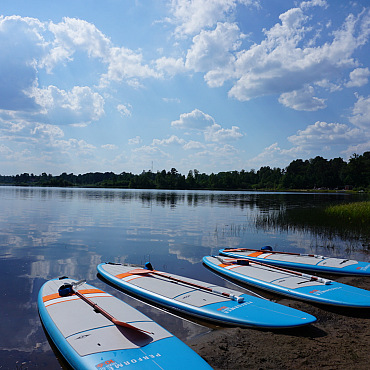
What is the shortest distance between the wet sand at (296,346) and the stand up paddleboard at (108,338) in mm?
756

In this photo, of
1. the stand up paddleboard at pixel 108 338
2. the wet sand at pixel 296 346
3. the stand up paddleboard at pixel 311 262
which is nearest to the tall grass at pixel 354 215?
the stand up paddleboard at pixel 311 262

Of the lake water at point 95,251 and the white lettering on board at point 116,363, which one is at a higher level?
the white lettering on board at point 116,363

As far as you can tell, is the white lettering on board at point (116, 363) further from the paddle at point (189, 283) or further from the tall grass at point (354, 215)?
the tall grass at point (354, 215)

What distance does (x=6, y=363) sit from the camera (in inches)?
225

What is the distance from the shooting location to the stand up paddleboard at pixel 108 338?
4.86 metres

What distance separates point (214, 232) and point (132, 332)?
51.8 feet

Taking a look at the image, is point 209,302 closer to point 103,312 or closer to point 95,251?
point 103,312

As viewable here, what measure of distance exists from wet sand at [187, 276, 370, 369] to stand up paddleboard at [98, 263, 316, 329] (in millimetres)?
242

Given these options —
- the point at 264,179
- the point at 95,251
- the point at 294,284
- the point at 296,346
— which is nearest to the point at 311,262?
the point at 294,284

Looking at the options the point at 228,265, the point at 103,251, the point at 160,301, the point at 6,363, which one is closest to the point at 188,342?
the point at 160,301

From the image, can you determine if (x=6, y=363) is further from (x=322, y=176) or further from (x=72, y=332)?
(x=322, y=176)

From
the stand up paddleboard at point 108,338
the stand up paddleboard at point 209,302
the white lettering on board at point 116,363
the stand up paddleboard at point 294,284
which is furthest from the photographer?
the stand up paddleboard at point 294,284

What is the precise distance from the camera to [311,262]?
11742 mm

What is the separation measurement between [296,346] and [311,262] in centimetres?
657
